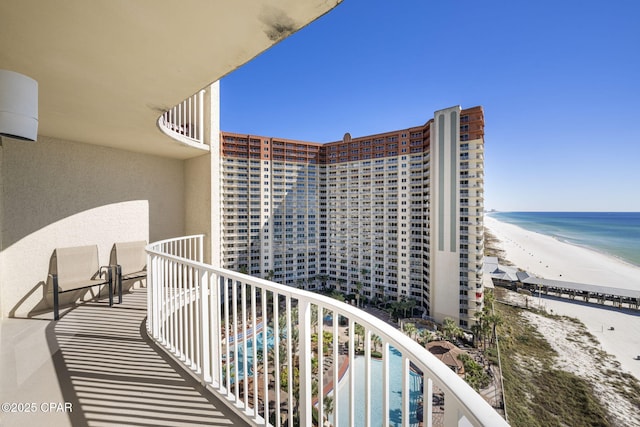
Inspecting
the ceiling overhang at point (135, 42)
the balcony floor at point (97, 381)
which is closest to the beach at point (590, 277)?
the balcony floor at point (97, 381)

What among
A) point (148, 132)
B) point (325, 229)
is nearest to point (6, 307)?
point (148, 132)

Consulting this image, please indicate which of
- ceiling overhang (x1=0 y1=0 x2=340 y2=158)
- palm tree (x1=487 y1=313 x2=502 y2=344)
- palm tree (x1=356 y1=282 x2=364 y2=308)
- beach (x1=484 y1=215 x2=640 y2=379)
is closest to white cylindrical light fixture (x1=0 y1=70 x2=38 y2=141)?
ceiling overhang (x1=0 y1=0 x2=340 y2=158)

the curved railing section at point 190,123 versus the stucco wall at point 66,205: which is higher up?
the curved railing section at point 190,123

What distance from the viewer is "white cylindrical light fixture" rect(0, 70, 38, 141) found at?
157 centimetres

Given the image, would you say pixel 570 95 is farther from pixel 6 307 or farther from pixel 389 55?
pixel 6 307

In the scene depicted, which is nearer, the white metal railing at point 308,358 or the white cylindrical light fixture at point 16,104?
the white metal railing at point 308,358

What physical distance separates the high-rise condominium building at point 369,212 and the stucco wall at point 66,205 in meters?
23.7

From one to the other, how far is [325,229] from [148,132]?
32.3 m

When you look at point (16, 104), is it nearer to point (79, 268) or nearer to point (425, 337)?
point (79, 268)

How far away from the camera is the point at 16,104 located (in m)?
1.61

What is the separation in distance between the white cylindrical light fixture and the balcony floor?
1973mm

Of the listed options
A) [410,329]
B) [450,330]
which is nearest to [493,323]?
[450,330]

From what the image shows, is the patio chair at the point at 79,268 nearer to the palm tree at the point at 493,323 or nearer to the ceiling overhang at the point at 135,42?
the ceiling overhang at the point at 135,42

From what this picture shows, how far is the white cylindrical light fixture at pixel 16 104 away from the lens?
5.15ft
